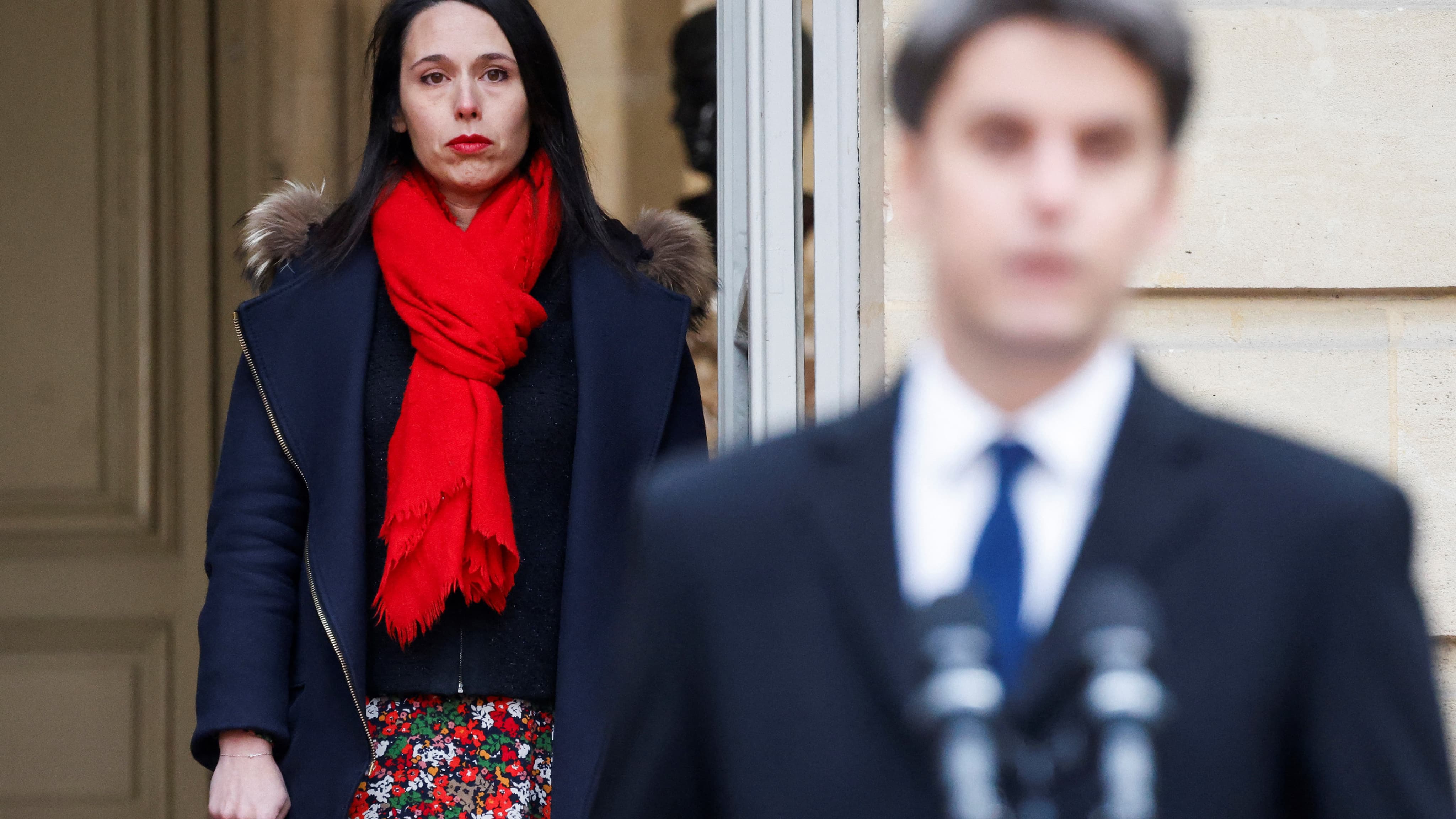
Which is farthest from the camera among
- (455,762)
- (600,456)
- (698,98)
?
(698,98)

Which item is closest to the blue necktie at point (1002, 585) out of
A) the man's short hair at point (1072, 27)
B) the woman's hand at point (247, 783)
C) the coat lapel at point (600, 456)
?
the man's short hair at point (1072, 27)

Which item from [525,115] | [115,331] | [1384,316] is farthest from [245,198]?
[1384,316]

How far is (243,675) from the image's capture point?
184 cm

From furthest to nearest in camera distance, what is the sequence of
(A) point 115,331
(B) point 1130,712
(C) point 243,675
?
(A) point 115,331, (C) point 243,675, (B) point 1130,712

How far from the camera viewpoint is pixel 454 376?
6.31ft

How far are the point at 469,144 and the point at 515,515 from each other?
0.49 meters

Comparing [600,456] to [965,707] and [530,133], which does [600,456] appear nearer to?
[530,133]

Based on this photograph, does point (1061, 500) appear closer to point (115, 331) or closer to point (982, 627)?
point (982, 627)

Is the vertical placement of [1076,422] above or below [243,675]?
above

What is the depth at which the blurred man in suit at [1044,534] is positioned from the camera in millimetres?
611

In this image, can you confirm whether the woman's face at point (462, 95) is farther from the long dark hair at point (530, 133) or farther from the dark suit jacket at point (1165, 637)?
the dark suit jacket at point (1165, 637)

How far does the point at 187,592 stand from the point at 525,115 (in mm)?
A: 2604

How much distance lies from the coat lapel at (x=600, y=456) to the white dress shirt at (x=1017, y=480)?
46.7 inches

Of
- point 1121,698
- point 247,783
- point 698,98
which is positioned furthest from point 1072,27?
point 698,98
